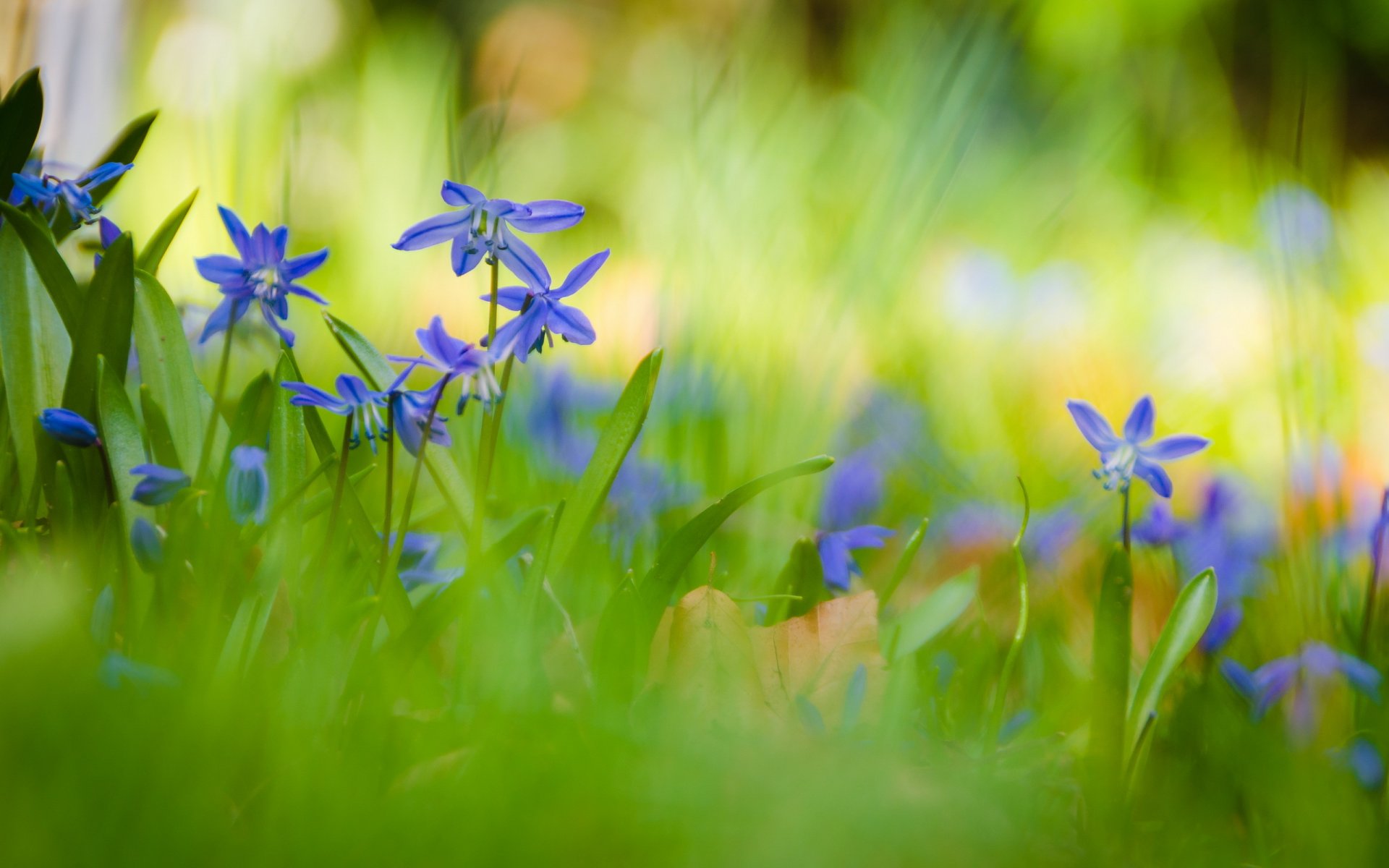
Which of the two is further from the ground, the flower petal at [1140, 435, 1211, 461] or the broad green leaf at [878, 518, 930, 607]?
the flower petal at [1140, 435, 1211, 461]

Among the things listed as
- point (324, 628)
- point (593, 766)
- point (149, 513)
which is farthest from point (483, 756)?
point (149, 513)

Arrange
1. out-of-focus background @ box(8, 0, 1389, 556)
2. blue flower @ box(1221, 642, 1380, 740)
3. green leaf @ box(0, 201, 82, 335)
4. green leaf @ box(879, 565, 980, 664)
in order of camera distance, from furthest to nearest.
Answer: out-of-focus background @ box(8, 0, 1389, 556) < green leaf @ box(879, 565, 980, 664) < blue flower @ box(1221, 642, 1380, 740) < green leaf @ box(0, 201, 82, 335)

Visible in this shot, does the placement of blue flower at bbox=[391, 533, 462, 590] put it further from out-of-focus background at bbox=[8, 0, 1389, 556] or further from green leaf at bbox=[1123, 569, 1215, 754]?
green leaf at bbox=[1123, 569, 1215, 754]

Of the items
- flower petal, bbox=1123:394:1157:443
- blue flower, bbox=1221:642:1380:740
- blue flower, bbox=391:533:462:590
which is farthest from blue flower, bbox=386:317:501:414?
blue flower, bbox=1221:642:1380:740

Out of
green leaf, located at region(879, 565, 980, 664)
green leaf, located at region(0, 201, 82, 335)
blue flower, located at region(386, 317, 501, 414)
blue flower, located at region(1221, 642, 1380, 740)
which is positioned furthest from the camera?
green leaf, located at region(879, 565, 980, 664)

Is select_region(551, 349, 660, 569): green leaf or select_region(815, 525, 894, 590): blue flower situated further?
select_region(815, 525, 894, 590): blue flower

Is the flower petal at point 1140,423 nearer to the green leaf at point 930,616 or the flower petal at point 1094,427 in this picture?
the flower petal at point 1094,427

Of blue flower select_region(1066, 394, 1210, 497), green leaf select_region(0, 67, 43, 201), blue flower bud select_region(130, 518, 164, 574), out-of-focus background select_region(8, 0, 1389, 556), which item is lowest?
blue flower bud select_region(130, 518, 164, 574)

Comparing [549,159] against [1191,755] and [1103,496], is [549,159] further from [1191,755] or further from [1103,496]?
[1191,755]

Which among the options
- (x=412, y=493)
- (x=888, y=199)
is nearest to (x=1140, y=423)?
(x=412, y=493)
